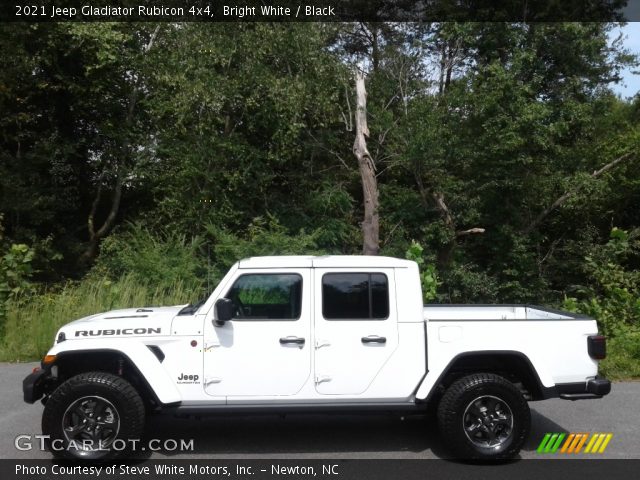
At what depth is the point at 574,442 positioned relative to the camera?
630 centimetres

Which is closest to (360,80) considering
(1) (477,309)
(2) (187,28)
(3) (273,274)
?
(2) (187,28)

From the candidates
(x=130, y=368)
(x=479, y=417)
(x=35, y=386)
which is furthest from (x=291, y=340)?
(x=35, y=386)

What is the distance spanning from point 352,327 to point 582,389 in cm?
210

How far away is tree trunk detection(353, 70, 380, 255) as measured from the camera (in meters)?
15.9

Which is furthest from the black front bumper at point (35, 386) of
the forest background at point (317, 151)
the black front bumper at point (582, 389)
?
the forest background at point (317, 151)

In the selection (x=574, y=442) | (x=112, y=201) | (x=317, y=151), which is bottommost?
(x=574, y=442)

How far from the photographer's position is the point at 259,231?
51.4 ft

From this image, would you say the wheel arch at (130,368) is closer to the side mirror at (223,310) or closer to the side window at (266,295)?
the side mirror at (223,310)

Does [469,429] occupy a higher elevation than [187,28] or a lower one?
lower

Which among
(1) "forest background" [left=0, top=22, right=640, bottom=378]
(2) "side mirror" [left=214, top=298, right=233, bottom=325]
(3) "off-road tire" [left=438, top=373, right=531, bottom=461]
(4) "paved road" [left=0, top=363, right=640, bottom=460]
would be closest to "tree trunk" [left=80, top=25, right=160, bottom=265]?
(1) "forest background" [left=0, top=22, right=640, bottom=378]

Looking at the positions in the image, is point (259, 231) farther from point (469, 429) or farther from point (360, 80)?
point (469, 429)

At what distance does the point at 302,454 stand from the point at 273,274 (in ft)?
5.41

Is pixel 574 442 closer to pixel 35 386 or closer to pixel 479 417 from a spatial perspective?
pixel 479 417

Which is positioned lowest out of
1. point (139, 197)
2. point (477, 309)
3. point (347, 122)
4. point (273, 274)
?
point (477, 309)
